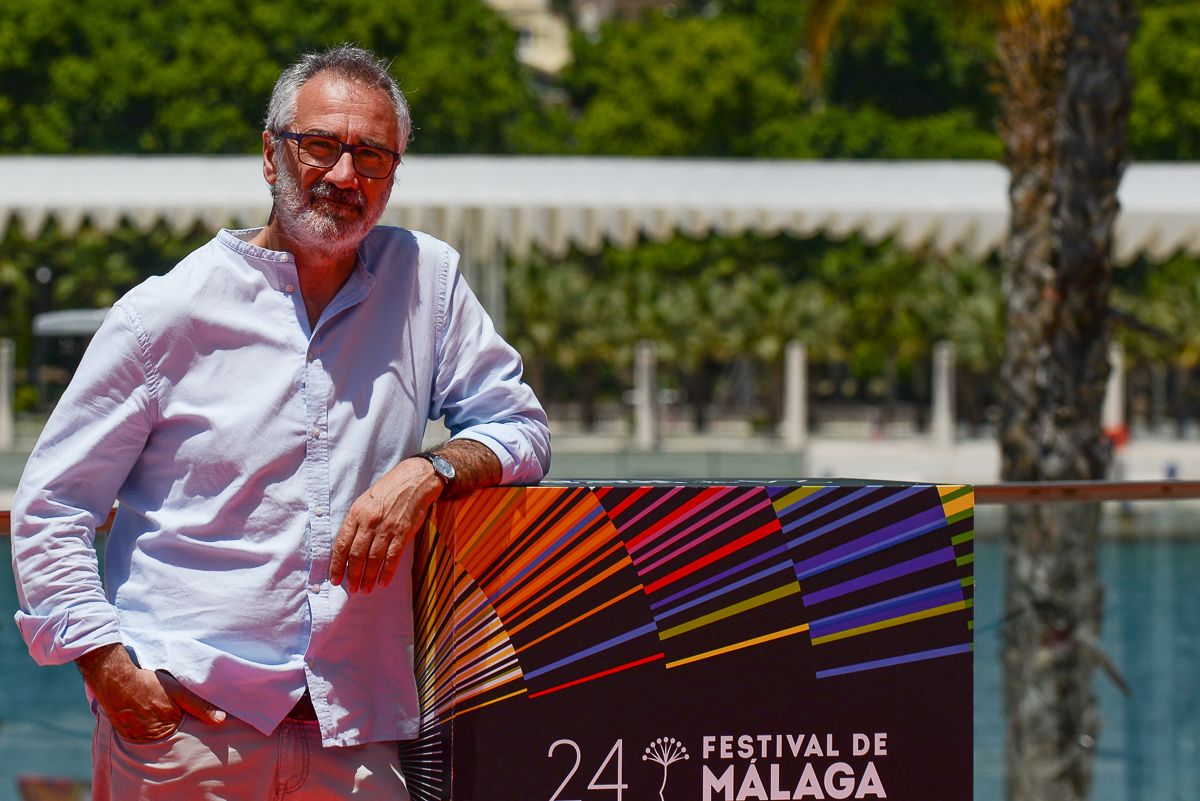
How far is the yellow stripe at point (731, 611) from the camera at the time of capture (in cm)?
214

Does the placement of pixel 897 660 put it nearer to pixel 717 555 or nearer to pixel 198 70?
pixel 717 555

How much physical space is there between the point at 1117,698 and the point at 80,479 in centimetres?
382

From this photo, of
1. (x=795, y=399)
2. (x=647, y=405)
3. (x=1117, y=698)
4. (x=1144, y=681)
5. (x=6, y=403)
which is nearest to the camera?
(x=1144, y=681)

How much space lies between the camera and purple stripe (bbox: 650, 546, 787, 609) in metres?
2.13

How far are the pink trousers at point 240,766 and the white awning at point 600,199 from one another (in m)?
10.3

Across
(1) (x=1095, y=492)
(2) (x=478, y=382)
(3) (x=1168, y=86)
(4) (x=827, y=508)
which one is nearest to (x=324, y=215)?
(2) (x=478, y=382)

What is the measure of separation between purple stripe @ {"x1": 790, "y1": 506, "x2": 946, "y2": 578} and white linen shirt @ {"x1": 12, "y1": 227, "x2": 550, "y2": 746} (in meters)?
0.40

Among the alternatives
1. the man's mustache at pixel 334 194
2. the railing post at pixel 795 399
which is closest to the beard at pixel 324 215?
the man's mustache at pixel 334 194

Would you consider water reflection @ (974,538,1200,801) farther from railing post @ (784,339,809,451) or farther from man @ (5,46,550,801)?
railing post @ (784,339,809,451)

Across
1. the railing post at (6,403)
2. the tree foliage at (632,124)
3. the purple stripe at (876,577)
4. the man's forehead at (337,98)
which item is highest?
the tree foliage at (632,124)

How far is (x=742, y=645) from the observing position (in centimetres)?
216

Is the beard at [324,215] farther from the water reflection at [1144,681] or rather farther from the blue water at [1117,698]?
the water reflection at [1144,681]

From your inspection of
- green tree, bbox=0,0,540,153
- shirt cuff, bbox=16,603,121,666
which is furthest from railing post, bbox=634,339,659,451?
shirt cuff, bbox=16,603,121,666

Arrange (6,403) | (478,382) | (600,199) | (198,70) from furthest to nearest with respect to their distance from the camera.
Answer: (198,70) < (6,403) < (600,199) < (478,382)
